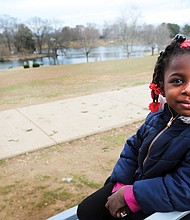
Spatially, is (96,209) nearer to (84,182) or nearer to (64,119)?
(84,182)

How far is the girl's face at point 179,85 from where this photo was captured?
43.3 inches

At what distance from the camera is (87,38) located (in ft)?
172

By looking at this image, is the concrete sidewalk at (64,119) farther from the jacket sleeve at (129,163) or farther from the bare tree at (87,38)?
the bare tree at (87,38)

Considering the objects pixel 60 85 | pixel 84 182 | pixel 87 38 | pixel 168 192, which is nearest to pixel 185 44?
pixel 168 192

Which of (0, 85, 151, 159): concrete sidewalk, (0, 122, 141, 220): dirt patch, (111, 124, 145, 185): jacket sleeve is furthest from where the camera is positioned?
(0, 85, 151, 159): concrete sidewalk

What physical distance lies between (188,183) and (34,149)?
96.7 inches

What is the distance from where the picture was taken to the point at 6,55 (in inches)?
2136

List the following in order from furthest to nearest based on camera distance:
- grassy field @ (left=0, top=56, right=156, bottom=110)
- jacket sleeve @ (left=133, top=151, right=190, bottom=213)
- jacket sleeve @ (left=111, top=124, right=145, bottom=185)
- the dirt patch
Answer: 1. grassy field @ (left=0, top=56, right=156, bottom=110)
2. the dirt patch
3. jacket sleeve @ (left=111, top=124, right=145, bottom=185)
4. jacket sleeve @ (left=133, top=151, right=190, bottom=213)

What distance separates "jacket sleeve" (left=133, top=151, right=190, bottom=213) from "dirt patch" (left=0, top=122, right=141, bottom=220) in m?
1.28

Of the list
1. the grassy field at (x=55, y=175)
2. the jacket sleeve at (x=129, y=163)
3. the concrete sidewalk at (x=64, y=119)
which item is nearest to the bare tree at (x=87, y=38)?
the concrete sidewalk at (x=64, y=119)

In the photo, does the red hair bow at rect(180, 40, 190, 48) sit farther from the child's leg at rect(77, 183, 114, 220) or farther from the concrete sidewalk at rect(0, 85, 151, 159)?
the concrete sidewalk at rect(0, 85, 151, 159)

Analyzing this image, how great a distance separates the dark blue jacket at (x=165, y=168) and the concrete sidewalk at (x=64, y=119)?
2275 millimetres

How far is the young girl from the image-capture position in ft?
3.61

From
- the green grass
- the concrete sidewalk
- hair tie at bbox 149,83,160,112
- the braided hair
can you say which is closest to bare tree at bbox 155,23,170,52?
the concrete sidewalk
